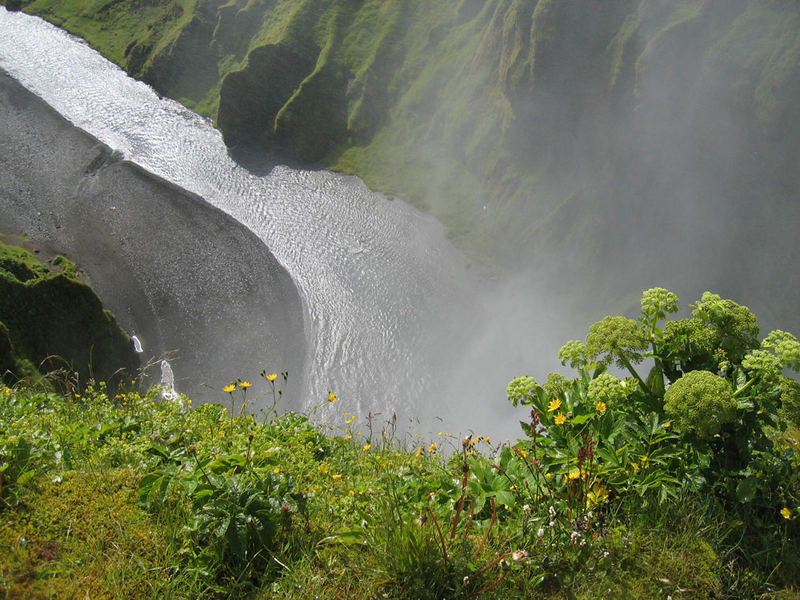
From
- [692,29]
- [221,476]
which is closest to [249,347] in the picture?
[221,476]

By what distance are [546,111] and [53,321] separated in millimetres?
53470

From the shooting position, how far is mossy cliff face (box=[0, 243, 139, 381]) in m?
32.7

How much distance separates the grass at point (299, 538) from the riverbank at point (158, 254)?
32821mm

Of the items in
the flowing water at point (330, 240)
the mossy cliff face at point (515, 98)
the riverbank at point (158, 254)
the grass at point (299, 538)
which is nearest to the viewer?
the grass at point (299, 538)

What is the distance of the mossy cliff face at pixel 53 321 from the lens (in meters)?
32.7

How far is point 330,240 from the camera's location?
5494 centimetres

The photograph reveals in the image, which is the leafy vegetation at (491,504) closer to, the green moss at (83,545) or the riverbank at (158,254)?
the green moss at (83,545)

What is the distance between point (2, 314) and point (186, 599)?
34.9 meters

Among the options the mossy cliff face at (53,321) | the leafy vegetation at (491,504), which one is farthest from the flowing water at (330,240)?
the leafy vegetation at (491,504)

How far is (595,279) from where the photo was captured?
52.9 meters

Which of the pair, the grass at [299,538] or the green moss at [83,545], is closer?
the green moss at [83,545]

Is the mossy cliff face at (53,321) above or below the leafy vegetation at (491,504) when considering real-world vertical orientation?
above

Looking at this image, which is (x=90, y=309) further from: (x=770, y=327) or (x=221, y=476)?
(x=770, y=327)

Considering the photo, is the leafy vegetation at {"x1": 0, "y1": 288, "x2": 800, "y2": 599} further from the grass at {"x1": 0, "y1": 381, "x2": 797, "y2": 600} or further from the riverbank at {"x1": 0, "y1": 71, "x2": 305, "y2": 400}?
the riverbank at {"x1": 0, "y1": 71, "x2": 305, "y2": 400}
